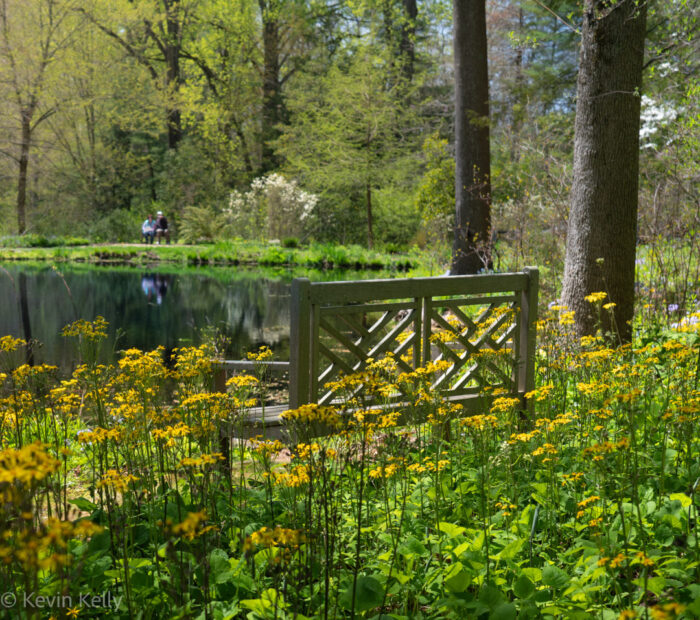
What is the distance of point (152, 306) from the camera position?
12.6 metres

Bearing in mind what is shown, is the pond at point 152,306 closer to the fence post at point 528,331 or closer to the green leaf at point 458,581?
the fence post at point 528,331

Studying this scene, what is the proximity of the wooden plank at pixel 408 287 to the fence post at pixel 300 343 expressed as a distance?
0.07 metres

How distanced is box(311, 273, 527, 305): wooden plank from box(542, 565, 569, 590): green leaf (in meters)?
1.87

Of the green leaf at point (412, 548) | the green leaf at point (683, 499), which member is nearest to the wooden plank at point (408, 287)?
the green leaf at point (412, 548)

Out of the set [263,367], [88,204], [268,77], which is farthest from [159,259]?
[263,367]

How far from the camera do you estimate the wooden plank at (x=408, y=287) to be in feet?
12.3

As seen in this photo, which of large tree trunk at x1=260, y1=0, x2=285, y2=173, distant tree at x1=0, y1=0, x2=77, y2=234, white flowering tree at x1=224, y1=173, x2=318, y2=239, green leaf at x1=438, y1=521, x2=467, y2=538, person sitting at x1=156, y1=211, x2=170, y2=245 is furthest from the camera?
large tree trunk at x1=260, y1=0, x2=285, y2=173

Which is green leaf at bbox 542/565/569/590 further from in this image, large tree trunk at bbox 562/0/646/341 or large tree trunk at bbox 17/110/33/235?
large tree trunk at bbox 17/110/33/235

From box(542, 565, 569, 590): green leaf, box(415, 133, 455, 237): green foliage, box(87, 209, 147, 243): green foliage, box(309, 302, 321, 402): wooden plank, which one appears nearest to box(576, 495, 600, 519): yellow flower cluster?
box(542, 565, 569, 590): green leaf

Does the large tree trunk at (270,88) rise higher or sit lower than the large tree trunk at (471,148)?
higher

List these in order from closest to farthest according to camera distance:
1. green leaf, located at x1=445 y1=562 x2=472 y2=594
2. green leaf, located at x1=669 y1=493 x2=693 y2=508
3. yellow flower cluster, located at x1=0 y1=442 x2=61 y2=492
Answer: yellow flower cluster, located at x1=0 y1=442 x2=61 y2=492 < green leaf, located at x1=445 y1=562 x2=472 y2=594 < green leaf, located at x1=669 y1=493 x2=693 y2=508

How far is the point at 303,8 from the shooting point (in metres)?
27.3

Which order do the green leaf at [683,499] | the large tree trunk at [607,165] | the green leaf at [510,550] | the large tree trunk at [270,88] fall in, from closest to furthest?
1. the green leaf at [510,550]
2. the green leaf at [683,499]
3. the large tree trunk at [607,165]
4. the large tree trunk at [270,88]

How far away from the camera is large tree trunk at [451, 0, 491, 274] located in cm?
976
